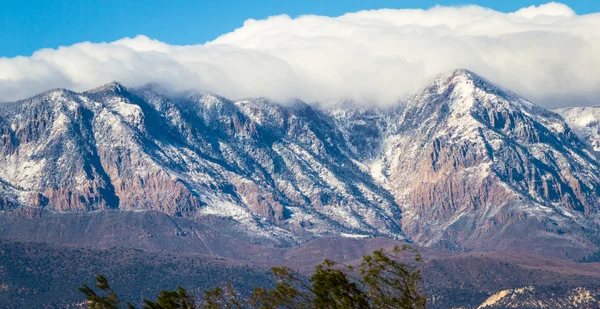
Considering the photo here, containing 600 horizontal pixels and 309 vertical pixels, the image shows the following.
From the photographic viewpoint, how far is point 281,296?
107 m

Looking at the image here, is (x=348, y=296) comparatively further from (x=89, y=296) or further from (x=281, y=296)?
(x=89, y=296)

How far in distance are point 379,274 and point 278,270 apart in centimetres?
937

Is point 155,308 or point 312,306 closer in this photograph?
point 155,308

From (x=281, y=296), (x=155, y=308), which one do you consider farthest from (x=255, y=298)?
(x=155, y=308)

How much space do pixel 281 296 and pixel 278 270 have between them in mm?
3904

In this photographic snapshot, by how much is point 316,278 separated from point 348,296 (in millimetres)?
3256

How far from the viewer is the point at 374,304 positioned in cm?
10550

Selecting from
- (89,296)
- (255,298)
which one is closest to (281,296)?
(255,298)

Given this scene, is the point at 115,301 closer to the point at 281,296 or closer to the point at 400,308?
the point at 281,296

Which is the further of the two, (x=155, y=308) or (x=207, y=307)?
(x=207, y=307)

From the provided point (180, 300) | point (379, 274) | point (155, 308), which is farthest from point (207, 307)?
point (379, 274)

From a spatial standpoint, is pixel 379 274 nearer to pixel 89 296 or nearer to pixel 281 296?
pixel 281 296

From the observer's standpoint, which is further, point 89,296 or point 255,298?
point 255,298

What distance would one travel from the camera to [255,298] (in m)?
106
